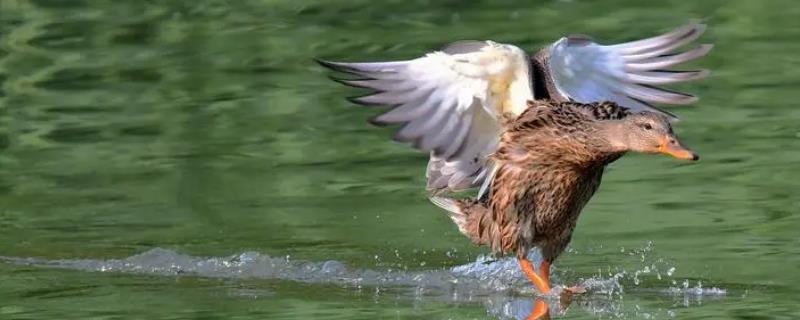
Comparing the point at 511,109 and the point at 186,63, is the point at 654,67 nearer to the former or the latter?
the point at 511,109

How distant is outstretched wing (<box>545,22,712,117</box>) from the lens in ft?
34.4

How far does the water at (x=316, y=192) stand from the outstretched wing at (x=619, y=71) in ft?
2.35

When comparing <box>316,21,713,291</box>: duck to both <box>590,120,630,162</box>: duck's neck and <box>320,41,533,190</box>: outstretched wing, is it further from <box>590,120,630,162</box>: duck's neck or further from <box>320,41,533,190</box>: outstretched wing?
<box>590,120,630,162</box>: duck's neck

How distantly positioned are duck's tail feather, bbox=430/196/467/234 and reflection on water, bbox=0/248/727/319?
258mm

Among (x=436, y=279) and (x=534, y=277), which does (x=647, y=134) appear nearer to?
(x=534, y=277)

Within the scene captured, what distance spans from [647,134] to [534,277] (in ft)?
3.28

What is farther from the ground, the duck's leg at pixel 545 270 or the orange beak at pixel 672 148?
the orange beak at pixel 672 148

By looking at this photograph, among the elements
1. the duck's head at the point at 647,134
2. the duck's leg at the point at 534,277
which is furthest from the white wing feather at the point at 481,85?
the duck's head at the point at 647,134

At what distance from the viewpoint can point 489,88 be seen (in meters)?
10.1

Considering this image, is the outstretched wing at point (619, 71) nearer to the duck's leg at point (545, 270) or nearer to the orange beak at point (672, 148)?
the duck's leg at point (545, 270)

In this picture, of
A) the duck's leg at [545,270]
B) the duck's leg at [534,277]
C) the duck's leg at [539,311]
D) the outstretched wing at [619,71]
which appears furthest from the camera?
the outstretched wing at [619,71]

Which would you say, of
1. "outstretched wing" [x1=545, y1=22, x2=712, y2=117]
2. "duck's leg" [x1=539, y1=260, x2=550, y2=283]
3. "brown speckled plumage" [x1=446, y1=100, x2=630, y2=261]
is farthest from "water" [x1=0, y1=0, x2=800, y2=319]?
"outstretched wing" [x1=545, y1=22, x2=712, y2=117]

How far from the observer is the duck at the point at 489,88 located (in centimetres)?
998

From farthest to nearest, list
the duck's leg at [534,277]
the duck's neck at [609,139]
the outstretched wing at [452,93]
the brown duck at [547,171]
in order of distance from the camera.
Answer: the outstretched wing at [452,93] < the duck's leg at [534,277] < the brown duck at [547,171] < the duck's neck at [609,139]
